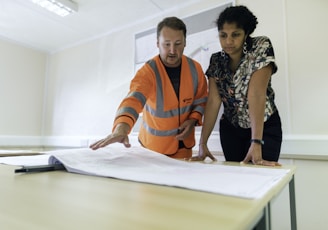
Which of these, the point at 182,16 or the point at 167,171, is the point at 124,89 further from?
the point at 167,171

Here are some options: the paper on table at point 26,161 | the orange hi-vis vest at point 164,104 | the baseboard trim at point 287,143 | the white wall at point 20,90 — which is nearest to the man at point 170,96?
the orange hi-vis vest at point 164,104

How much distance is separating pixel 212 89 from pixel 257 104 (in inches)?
11.7

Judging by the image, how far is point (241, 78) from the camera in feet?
3.81

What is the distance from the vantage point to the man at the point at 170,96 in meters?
1.26

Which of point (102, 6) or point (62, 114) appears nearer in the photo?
point (102, 6)

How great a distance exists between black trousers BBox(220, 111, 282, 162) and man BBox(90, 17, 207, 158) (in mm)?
166

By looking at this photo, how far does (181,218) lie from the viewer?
0.32m

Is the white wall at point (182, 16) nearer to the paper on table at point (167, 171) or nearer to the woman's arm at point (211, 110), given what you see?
the woman's arm at point (211, 110)

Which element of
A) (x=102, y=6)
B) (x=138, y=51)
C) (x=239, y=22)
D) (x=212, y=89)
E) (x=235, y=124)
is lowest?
(x=235, y=124)

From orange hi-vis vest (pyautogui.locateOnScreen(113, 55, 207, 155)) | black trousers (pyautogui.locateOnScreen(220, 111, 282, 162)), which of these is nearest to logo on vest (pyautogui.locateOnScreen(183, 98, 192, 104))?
orange hi-vis vest (pyautogui.locateOnScreen(113, 55, 207, 155))

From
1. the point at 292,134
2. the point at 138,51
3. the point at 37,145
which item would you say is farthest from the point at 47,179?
the point at 37,145

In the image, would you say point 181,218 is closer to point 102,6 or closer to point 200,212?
point 200,212

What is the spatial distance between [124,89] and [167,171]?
2.04 metres

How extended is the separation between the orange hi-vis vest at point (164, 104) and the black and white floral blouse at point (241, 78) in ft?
0.47
